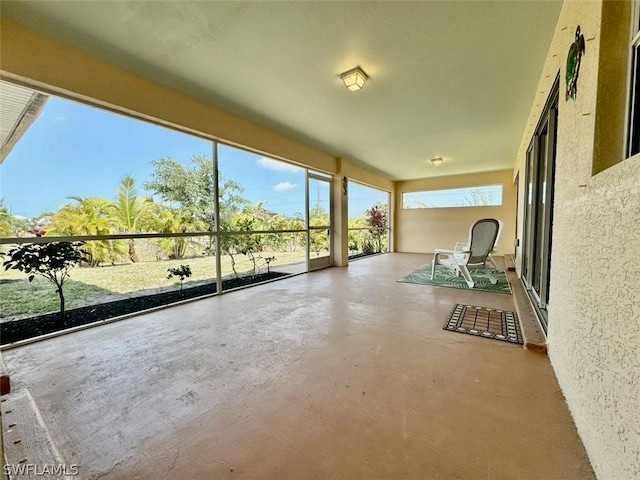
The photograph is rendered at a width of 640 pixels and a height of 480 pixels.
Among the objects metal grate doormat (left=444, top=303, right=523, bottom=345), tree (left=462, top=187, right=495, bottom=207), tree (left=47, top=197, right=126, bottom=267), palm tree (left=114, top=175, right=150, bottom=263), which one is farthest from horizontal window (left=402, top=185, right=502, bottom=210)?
tree (left=47, top=197, right=126, bottom=267)

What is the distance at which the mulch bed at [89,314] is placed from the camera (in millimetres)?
2461

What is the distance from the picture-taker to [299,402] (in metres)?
1.48

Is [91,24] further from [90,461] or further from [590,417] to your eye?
[590,417]

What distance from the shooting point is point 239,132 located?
12.9 ft

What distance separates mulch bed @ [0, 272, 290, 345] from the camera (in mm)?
2461

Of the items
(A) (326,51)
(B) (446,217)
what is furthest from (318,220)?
(B) (446,217)

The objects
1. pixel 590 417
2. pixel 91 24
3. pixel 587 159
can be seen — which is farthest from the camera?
pixel 91 24

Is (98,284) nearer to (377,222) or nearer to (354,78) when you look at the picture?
(354,78)

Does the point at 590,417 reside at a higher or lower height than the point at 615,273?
lower

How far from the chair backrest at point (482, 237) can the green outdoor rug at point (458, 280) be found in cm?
41

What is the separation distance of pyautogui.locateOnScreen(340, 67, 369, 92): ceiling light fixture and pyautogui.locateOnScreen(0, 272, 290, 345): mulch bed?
10.9 ft

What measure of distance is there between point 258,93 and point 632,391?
3703 millimetres

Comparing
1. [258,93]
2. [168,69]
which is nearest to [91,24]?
[168,69]

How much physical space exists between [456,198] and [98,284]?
8851mm
